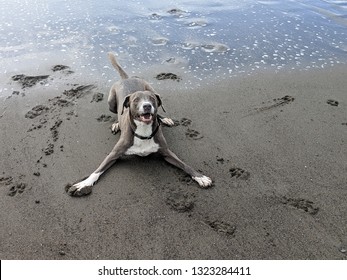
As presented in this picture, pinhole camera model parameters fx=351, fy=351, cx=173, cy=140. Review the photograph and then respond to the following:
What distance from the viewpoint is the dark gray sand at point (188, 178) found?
3693 millimetres

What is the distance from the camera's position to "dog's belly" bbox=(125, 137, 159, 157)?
4.81 meters

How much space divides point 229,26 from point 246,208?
6.14 metres

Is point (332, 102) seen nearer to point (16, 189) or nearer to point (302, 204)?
point (302, 204)

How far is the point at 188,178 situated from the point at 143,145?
780mm

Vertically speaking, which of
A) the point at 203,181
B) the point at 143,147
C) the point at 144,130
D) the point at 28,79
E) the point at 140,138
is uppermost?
the point at 144,130

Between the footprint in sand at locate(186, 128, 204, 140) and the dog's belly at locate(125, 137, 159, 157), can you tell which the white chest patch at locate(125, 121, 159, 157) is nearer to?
the dog's belly at locate(125, 137, 159, 157)

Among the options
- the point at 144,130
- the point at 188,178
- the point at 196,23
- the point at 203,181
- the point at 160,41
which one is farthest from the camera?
the point at 196,23

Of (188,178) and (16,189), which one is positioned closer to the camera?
(16,189)

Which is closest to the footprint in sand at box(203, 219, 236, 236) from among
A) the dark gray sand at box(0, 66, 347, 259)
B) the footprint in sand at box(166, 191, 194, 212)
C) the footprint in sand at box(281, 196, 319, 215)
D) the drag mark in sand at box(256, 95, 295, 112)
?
the dark gray sand at box(0, 66, 347, 259)

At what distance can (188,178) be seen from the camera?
458cm

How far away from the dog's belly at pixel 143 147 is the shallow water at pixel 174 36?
7.48 feet

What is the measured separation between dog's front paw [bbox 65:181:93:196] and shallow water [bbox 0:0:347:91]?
3.00m

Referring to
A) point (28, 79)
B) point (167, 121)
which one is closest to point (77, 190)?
point (167, 121)
